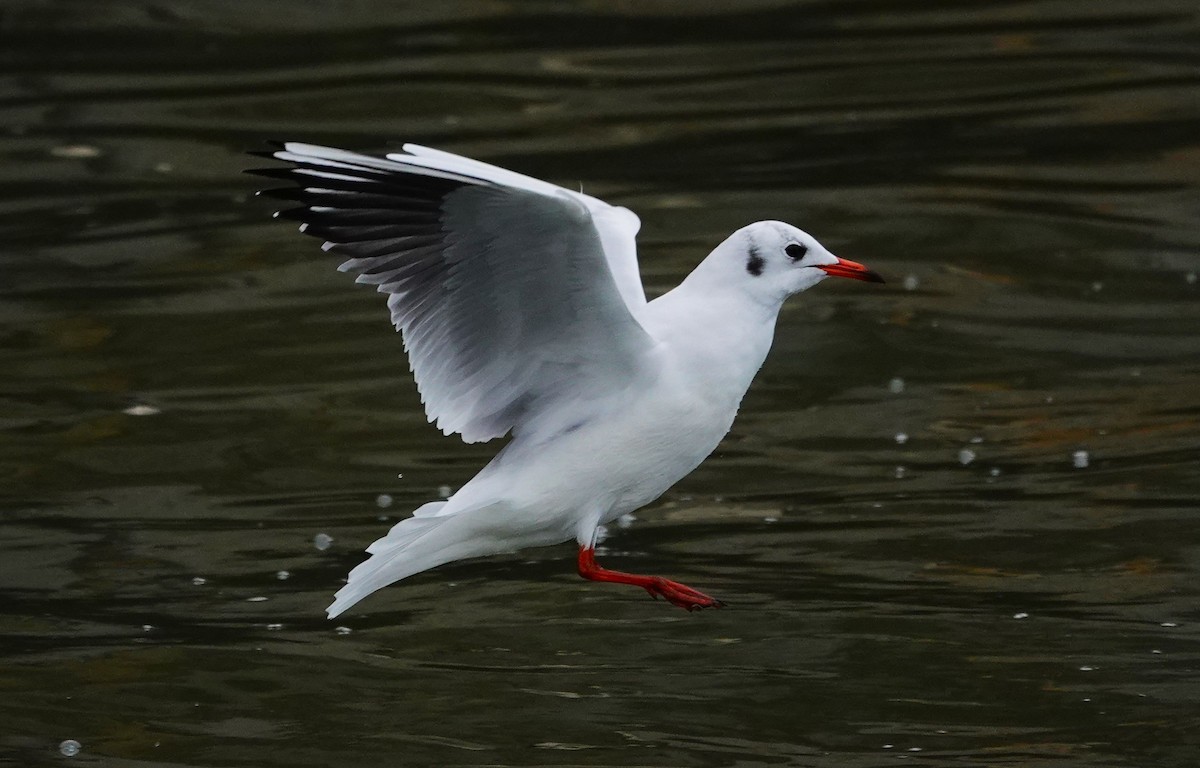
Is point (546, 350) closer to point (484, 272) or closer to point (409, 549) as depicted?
point (484, 272)

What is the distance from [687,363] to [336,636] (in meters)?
1.82

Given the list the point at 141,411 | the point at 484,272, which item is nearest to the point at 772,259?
the point at 484,272

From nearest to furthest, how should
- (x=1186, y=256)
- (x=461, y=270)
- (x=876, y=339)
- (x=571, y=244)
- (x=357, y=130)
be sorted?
(x=571, y=244) → (x=461, y=270) → (x=876, y=339) → (x=1186, y=256) → (x=357, y=130)

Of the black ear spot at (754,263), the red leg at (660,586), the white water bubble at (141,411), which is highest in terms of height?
the black ear spot at (754,263)

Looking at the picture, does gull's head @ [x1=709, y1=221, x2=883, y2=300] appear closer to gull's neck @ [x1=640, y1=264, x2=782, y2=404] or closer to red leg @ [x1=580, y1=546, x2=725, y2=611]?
gull's neck @ [x1=640, y1=264, x2=782, y2=404]

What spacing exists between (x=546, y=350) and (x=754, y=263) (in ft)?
2.33

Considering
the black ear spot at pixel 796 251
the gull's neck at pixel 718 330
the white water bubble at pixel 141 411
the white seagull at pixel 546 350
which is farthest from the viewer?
the white water bubble at pixel 141 411

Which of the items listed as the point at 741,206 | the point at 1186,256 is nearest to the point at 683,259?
the point at 741,206

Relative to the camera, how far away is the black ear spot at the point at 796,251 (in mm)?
5973

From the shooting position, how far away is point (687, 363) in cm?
585

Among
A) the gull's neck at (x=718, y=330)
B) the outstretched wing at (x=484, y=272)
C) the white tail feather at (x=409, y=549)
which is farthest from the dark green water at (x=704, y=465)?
the gull's neck at (x=718, y=330)

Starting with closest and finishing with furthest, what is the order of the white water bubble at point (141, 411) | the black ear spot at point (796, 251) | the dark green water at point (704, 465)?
the black ear spot at point (796, 251), the dark green water at point (704, 465), the white water bubble at point (141, 411)

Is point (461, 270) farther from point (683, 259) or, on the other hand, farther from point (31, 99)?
point (31, 99)

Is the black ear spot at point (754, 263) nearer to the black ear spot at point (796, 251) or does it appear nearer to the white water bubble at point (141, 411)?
the black ear spot at point (796, 251)
